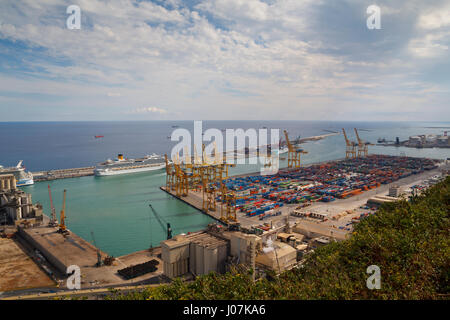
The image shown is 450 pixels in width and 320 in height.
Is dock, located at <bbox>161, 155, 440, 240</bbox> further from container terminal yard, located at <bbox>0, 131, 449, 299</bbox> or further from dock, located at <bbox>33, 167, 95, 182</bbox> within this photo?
dock, located at <bbox>33, 167, 95, 182</bbox>

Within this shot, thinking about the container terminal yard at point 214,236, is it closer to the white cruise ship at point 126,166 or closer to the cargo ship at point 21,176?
the cargo ship at point 21,176

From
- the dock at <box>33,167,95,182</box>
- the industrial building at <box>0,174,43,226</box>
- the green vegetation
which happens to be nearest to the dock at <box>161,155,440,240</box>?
the green vegetation

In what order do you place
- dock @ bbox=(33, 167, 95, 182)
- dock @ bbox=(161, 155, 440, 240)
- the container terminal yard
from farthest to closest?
dock @ bbox=(33, 167, 95, 182) → dock @ bbox=(161, 155, 440, 240) → the container terminal yard

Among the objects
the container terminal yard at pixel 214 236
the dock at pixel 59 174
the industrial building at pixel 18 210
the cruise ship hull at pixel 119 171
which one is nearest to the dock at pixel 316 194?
the container terminal yard at pixel 214 236

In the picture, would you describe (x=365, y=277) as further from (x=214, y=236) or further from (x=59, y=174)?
(x=59, y=174)

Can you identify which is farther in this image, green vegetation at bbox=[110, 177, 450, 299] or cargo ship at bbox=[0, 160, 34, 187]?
cargo ship at bbox=[0, 160, 34, 187]
